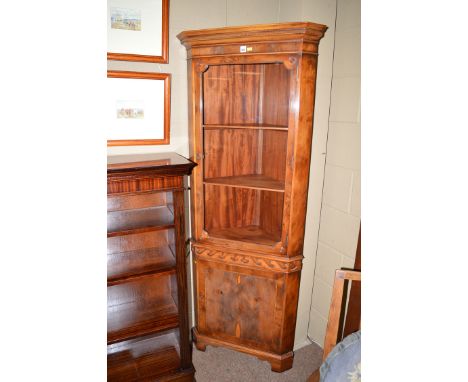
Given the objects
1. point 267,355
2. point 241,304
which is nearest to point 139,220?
point 241,304

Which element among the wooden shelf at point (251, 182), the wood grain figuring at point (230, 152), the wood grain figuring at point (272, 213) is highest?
the wood grain figuring at point (230, 152)

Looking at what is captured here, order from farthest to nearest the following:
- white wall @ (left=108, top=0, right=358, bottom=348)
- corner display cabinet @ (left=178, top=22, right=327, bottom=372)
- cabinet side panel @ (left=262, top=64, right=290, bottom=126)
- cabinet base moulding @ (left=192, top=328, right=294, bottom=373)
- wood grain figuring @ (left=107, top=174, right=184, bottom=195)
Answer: cabinet base moulding @ (left=192, top=328, right=294, bottom=373), cabinet side panel @ (left=262, top=64, right=290, bottom=126), white wall @ (left=108, top=0, right=358, bottom=348), corner display cabinet @ (left=178, top=22, right=327, bottom=372), wood grain figuring @ (left=107, top=174, right=184, bottom=195)

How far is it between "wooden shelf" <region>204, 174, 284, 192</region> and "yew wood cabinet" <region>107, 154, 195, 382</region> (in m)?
0.31

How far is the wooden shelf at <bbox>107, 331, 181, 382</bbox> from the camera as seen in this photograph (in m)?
2.00

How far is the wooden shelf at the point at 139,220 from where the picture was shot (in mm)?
1766

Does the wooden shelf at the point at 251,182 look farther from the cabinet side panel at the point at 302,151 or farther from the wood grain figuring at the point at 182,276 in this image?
the wood grain figuring at the point at 182,276

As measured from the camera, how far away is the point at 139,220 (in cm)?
191

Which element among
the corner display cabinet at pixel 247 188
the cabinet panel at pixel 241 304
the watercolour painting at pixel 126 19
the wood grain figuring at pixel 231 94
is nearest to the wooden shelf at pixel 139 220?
the corner display cabinet at pixel 247 188

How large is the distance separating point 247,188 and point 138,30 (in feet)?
3.79

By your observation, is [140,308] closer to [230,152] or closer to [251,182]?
[251,182]

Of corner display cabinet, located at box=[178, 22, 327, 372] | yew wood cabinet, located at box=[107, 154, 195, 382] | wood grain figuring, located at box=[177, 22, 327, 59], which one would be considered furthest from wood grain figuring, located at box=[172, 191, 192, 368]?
wood grain figuring, located at box=[177, 22, 327, 59]

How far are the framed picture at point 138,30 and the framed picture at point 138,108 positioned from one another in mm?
112

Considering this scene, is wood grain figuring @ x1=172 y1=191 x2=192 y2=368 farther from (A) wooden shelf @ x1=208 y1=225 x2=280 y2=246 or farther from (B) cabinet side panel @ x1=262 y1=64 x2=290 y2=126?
(B) cabinet side panel @ x1=262 y1=64 x2=290 y2=126
